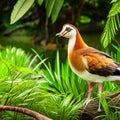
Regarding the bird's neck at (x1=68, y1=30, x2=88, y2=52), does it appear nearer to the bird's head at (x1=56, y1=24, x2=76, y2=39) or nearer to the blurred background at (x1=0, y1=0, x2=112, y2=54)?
the bird's head at (x1=56, y1=24, x2=76, y2=39)

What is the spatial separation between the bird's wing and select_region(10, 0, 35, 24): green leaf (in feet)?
1.24

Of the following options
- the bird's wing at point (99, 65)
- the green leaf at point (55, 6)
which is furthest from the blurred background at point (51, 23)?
the bird's wing at point (99, 65)

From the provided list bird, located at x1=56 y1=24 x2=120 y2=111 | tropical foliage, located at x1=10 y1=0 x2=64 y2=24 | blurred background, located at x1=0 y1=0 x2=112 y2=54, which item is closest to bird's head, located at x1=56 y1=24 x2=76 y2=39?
bird, located at x1=56 y1=24 x2=120 y2=111

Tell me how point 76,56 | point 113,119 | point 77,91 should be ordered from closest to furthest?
1. point 76,56
2. point 113,119
3. point 77,91

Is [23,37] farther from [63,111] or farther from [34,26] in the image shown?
[63,111]

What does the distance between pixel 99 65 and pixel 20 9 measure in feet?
1.64

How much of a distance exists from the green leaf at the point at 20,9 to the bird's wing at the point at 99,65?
1.24ft

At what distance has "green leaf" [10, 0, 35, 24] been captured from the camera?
261 cm

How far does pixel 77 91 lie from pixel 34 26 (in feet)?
41.9

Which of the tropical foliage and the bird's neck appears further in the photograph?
the tropical foliage

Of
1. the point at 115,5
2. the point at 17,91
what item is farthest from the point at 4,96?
the point at 115,5

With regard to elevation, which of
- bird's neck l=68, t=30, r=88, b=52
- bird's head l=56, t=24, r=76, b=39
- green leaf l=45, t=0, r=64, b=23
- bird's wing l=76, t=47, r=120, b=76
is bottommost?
bird's wing l=76, t=47, r=120, b=76

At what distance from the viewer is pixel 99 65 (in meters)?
2.52

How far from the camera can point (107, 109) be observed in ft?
8.57
